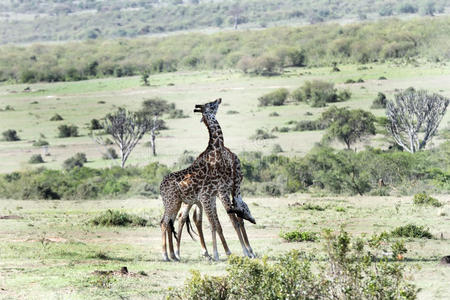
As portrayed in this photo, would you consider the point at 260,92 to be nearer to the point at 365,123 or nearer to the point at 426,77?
the point at 426,77

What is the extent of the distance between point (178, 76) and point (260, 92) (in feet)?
68.7

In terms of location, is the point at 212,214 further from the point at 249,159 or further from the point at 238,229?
the point at 249,159

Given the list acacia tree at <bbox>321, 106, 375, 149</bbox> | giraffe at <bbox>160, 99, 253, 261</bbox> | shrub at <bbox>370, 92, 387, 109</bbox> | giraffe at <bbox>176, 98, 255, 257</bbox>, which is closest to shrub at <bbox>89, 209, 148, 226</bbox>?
giraffe at <bbox>160, 99, 253, 261</bbox>

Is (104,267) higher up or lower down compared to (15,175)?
higher up

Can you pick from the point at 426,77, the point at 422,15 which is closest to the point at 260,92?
the point at 426,77

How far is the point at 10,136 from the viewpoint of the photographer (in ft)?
163

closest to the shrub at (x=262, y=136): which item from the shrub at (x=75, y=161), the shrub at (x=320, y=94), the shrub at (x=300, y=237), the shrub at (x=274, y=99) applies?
the shrub at (x=75, y=161)

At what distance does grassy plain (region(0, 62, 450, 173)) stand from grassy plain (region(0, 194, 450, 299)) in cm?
1499

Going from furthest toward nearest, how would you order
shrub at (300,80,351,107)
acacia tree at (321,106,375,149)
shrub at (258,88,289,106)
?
shrub at (258,88,289,106) → shrub at (300,80,351,107) → acacia tree at (321,106,375,149)

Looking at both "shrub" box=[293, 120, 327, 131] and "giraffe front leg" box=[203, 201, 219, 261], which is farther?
"shrub" box=[293, 120, 327, 131]

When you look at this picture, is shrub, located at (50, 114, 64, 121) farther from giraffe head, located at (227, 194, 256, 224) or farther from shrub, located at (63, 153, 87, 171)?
giraffe head, located at (227, 194, 256, 224)

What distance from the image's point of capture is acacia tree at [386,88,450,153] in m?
37.3

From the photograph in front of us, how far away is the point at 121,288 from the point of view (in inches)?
452

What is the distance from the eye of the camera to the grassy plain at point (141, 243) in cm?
1164
